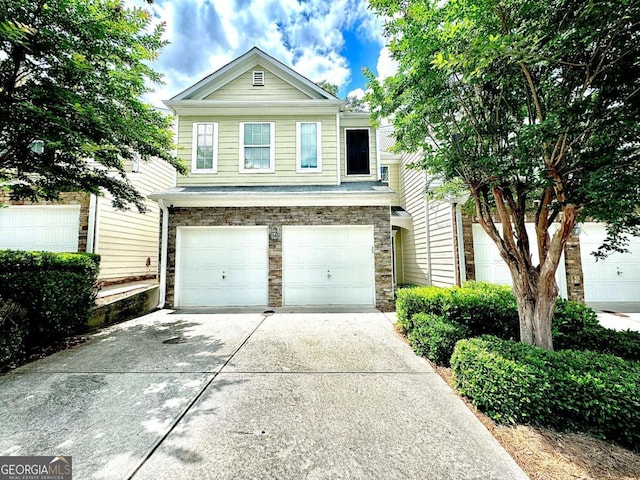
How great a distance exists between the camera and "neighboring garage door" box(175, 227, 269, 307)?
7824 mm

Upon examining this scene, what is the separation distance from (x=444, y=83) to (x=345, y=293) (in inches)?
223

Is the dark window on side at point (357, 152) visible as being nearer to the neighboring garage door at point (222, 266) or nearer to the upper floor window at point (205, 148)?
the neighboring garage door at point (222, 266)

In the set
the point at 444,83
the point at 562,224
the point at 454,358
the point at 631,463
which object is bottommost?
the point at 631,463

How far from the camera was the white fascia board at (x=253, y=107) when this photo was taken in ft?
27.8

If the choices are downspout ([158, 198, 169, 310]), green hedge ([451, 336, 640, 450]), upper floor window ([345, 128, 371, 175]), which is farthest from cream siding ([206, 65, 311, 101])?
green hedge ([451, 336, 640, 450])

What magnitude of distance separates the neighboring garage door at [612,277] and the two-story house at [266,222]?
580 cm

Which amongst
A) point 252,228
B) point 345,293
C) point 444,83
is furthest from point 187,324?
point 444,83

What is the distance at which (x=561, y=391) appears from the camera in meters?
2.53

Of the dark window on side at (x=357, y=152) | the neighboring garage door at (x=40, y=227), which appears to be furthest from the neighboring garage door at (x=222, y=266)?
the dark window on side at (x=357, y=152)

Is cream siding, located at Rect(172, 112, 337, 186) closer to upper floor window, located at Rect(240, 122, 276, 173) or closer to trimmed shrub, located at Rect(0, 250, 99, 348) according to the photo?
upper floor window, located at Rect(240, 122, 276, 173)

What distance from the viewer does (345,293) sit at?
7.88 m

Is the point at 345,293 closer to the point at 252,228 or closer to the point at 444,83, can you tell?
the point at 252,228

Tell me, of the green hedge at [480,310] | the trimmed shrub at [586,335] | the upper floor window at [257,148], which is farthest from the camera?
the upper floor window at [257,148]

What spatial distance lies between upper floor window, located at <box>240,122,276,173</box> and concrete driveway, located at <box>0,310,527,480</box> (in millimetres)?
5686
